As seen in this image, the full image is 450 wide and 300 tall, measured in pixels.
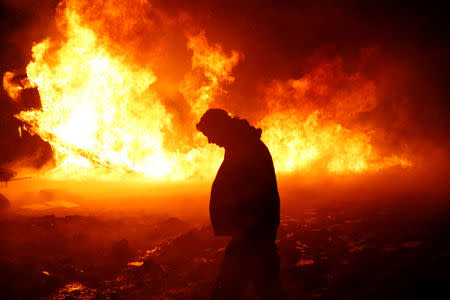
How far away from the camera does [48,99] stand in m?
11.8

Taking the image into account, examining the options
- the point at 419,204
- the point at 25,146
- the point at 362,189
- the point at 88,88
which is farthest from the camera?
the point at 25,146

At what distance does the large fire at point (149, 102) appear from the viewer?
448 inches

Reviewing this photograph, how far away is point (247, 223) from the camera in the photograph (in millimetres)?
2740

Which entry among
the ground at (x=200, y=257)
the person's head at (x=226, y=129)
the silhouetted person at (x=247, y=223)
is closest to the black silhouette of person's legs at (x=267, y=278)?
the silhouetted person at (x=247, y=223)

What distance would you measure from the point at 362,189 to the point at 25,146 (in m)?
15.8

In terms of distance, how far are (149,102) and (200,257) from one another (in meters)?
8.26

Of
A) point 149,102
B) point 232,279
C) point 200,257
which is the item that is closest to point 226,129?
point 232,279

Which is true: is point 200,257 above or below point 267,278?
below

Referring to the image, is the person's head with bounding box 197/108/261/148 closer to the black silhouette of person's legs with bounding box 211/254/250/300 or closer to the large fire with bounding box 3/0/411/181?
the black silhouette of person's legs with bounding box 211/254/250/300

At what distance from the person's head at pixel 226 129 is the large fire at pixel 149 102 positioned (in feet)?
31.7

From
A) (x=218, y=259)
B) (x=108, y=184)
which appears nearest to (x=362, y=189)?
(x=218, y=259)

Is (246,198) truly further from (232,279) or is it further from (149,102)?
(149,102)

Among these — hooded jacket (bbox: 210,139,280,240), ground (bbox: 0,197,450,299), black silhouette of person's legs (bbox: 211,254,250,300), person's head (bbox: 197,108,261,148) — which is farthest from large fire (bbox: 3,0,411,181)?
black silhouette of person's legs (bbox: 211,254,250,300)

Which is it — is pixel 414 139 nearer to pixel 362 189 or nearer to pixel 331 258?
pixel 362 189
